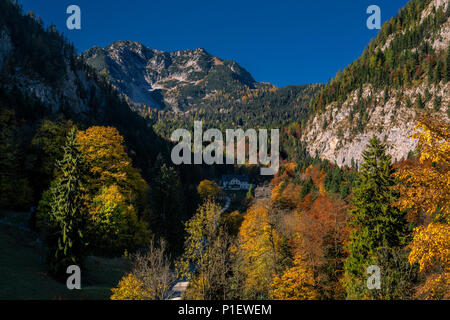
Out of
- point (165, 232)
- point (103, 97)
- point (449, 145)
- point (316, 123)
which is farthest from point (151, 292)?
point (316, 123)

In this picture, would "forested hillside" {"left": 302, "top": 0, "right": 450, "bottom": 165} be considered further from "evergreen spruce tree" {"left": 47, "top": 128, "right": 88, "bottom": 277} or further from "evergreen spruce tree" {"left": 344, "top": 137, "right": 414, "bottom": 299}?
"evergreen spruce tree" {"left": 47, "top": 128, "right": 88, "bottom": 277}

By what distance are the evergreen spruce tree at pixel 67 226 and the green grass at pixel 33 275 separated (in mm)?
1505

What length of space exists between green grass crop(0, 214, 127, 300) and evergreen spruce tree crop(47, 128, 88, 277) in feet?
4.94

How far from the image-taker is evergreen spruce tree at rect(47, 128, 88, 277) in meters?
23.0

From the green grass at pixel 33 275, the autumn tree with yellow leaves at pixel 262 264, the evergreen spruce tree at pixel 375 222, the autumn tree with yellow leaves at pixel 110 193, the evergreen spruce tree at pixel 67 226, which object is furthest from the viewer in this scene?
the autumn tree with yellow leaves at pixel 110 193

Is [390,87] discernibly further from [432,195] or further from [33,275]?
[33,275]

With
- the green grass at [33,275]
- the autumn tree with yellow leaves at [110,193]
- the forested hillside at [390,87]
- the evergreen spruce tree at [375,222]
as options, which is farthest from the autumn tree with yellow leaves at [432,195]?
the forested hillside at [390,87]

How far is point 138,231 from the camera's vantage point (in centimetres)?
3656

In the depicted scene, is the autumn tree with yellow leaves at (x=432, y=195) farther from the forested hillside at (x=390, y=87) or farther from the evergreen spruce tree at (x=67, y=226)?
the forested hillside at (x=390, y=87)

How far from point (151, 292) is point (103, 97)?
13980cm

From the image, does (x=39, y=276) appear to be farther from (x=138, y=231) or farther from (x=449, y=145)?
(x=449, y=145)

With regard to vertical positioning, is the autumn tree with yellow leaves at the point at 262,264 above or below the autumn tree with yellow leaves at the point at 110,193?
below

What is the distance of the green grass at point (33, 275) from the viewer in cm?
1828

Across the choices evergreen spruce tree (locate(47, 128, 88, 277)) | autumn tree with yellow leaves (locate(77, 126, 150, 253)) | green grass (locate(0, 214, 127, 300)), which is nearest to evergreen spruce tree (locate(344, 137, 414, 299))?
green grass (locate(0, 214, 127, 300))
